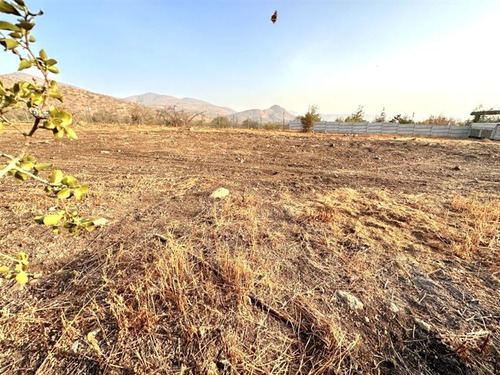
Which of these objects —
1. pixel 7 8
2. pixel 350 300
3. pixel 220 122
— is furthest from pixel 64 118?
pixel 220 122

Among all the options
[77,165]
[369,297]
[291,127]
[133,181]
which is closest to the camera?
[369,297]

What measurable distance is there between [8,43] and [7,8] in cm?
8

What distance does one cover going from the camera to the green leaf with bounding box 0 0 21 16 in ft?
1.80

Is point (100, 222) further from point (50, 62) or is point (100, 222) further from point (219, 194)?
point (50, 62)

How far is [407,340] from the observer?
128cm

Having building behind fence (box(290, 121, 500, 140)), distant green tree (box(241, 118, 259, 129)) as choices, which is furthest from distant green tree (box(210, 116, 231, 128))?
building behind fence (box(290, 121, 500, 140))

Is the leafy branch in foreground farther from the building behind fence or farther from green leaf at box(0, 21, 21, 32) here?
the building behind fence

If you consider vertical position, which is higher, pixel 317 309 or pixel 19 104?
pixel 19 104

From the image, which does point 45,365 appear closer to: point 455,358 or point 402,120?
point 455,358

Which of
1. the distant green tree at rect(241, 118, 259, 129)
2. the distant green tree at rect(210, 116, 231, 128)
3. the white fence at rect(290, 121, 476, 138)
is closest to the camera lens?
the white fence at rect(290, 121, 476, 138)

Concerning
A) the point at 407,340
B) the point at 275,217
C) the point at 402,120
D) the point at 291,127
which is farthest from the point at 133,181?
the point at 402,120

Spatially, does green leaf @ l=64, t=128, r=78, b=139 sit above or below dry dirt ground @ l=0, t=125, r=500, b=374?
above

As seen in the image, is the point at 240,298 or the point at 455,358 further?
the point at 240,298

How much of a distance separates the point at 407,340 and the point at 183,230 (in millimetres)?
2042
